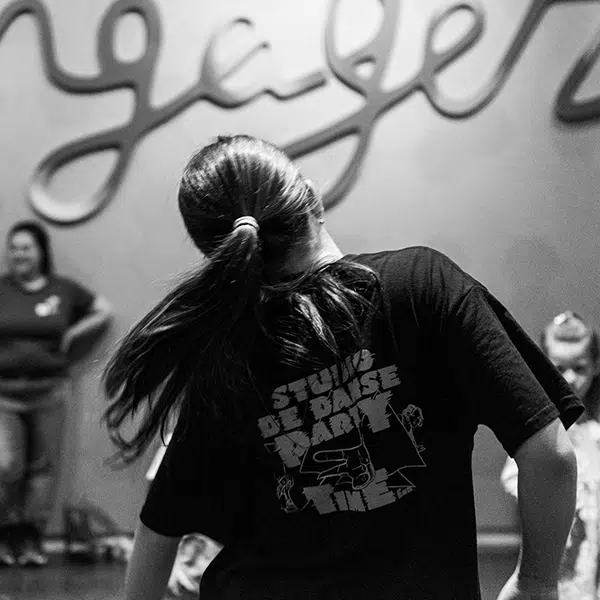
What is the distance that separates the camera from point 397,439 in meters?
0.98

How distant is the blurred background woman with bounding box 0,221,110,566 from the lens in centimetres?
402

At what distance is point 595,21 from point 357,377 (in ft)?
11.1

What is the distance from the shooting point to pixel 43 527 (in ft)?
13.5

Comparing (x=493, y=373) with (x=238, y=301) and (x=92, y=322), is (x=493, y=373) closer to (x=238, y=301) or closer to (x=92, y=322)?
(x=238, y=301)

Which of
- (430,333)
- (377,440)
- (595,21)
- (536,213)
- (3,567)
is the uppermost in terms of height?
(595,21)

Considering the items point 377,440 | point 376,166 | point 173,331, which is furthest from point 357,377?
point 376,166

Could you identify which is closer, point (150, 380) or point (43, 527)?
point (150, 380)

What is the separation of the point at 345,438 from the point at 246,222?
256mm

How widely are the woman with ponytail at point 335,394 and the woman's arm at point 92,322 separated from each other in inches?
123

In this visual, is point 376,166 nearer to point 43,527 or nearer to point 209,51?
point 209,51

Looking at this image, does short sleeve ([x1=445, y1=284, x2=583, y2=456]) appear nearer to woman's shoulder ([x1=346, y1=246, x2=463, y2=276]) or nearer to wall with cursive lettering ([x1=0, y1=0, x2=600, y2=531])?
woman's shoulder ([x1=346, y1=246, x2=463, y2=276])

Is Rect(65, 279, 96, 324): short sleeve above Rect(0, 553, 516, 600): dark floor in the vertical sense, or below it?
above

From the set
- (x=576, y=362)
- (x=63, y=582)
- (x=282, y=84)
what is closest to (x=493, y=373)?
(x=576, y=362)

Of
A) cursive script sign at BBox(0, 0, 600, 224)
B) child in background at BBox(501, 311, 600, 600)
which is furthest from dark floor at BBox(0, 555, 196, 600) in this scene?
child in background at BBox(501, 311, 600, 600)
